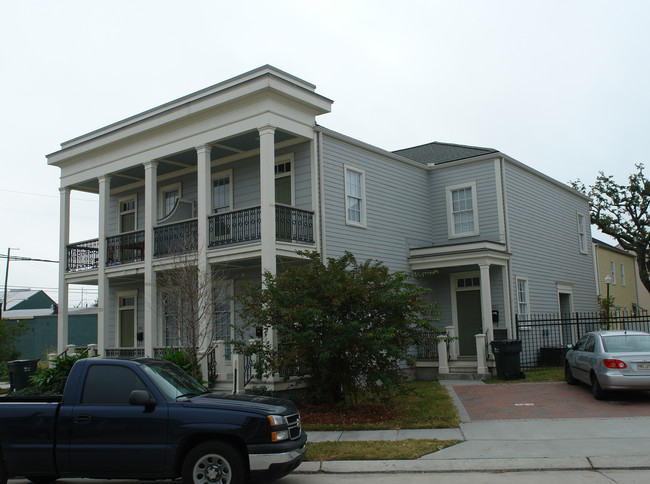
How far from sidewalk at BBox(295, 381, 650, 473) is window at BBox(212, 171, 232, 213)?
10127 millimetres

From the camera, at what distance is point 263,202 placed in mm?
15484

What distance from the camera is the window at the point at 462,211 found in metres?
20.7

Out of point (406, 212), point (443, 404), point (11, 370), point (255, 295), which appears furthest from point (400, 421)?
point (11, 370)

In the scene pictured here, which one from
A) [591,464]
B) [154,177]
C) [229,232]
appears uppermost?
[154,177]

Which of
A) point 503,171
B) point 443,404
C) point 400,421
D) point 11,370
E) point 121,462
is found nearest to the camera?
point 121,462

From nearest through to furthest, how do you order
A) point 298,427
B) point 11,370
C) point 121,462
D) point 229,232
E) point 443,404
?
point 121,462, point 298,427, point 443,404, point 229,232, point 11,370

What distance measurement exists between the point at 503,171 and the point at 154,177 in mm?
11119

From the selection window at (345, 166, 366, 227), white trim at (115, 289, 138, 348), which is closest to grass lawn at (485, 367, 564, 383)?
window at (345, 166, 366, 227)

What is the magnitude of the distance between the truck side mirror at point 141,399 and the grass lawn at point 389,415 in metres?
4.87

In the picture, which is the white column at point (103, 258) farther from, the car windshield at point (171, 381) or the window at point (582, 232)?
the window at point (582, 232)

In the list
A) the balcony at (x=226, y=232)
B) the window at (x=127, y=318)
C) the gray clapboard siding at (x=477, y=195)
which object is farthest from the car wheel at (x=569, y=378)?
the window at (x=127, y=318)

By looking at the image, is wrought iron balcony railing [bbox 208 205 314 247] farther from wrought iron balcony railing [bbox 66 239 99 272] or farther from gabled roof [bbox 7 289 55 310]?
gabled roof [bbox 7 289 55 310]

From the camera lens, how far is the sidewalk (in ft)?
27.5

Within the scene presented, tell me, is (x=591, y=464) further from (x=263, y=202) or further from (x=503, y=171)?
(x=503, y=171)
